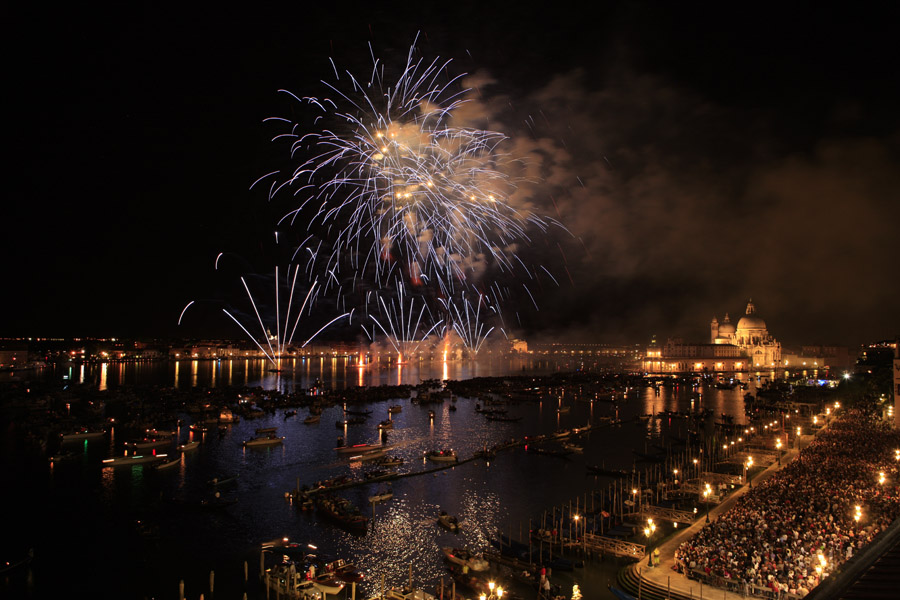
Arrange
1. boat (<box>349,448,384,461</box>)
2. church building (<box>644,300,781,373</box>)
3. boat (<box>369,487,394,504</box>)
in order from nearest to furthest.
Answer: boat (<box>369,487,394,504</box>) < boat (<box>349,448,384,461</box>) < church building (<box>644,300,781,373</box>)

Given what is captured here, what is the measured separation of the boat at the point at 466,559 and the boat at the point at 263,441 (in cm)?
1137

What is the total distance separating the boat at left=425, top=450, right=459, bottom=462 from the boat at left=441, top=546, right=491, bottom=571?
23.7 feet

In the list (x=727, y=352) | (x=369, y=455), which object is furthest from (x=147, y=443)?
(x=727, y=352)

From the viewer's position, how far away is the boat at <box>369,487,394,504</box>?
41.8 ft

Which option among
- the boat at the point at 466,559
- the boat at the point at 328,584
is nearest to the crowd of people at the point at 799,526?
the boat at the point at 466,559

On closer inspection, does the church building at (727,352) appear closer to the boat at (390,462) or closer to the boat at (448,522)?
the boat at (390,462)

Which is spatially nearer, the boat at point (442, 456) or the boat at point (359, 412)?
the boat at point (442, 456)

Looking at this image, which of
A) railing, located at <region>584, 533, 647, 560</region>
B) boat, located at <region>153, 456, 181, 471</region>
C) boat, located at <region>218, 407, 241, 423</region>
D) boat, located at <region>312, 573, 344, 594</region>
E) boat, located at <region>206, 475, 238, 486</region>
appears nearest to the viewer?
boat, located at <region>312, 573, 344, 594</region>

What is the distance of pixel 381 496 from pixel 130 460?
8.52 meters

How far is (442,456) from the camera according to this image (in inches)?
670

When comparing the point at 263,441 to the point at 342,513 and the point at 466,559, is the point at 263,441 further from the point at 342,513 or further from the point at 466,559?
the point at 466,559

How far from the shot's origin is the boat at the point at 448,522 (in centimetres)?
1109

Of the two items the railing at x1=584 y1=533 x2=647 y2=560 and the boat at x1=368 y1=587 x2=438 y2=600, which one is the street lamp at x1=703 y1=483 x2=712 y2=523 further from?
the boat at x1=368 y1=587 x2=438 y2=600

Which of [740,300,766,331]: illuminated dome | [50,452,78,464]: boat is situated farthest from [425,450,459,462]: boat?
[740,300,766,331]: illuminated dome
